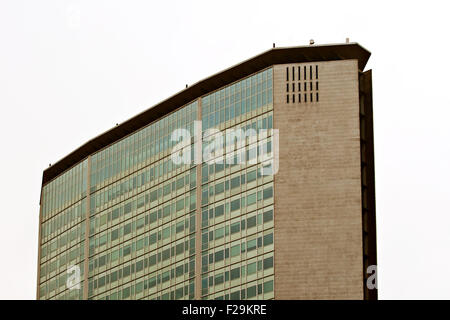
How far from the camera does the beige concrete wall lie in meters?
136

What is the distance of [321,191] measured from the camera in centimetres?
13900

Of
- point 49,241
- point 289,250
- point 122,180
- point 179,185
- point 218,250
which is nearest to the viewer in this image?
point 289,250

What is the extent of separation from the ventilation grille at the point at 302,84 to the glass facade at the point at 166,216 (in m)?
2.81

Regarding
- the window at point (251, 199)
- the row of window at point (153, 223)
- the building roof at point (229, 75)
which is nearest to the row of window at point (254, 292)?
the window at point (251, 199)

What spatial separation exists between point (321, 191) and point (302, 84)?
13551mm

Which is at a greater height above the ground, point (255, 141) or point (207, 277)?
point (255, 141)

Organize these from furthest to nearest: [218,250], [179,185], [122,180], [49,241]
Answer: [49,241] < [122,180] < [179,185] < [218,250]

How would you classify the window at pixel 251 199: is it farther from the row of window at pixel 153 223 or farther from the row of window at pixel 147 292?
the row of window at pixel 147 292

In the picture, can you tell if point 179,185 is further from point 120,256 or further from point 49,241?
point 49,241

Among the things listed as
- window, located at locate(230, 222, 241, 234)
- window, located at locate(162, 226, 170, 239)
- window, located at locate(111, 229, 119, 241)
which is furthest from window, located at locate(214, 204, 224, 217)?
window, located at locate(111, 229, 119, 241)

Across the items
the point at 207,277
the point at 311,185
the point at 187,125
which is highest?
the point at 187,125

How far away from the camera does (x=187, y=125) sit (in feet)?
515

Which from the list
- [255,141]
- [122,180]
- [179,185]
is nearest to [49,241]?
[122,180]

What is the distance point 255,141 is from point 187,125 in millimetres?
14093
